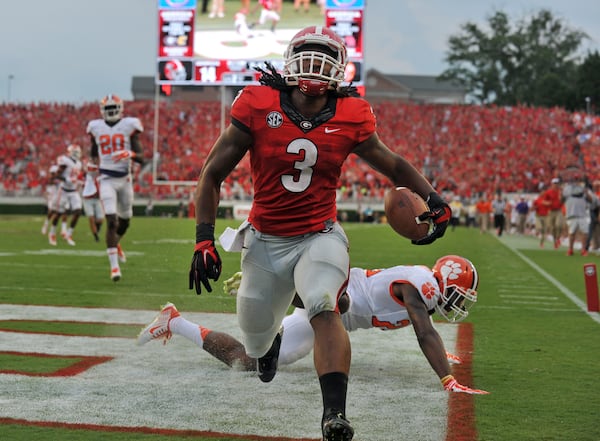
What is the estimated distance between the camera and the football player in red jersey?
3705mm

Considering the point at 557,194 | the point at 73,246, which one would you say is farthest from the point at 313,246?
the point at 557,194

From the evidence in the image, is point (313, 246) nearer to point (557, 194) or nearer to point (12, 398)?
point (12, 398)

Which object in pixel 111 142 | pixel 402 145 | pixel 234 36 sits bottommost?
pixel 111 142

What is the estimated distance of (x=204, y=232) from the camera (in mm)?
3660

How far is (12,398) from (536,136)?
43.5 meters

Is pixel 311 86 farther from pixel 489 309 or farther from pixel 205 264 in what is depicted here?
pixel 489 309

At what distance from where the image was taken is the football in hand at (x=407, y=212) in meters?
4.14

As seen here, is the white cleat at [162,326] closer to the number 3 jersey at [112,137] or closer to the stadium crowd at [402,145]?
the number 3 jersey at [112,137]

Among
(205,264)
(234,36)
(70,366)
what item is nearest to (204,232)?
(205,264)

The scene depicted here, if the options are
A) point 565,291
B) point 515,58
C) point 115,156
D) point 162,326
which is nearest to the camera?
point 162,326

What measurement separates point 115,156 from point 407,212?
666 centimetres

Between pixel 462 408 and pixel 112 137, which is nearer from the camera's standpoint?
pixel 462 408

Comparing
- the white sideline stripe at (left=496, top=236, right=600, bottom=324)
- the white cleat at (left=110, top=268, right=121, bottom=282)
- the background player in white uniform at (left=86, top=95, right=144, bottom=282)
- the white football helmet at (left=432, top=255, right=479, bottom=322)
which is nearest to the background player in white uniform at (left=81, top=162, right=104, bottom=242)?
the background player in white uniform at (left=86, top=95, right=144, bottom=282)

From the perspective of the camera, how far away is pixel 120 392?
4352mm
